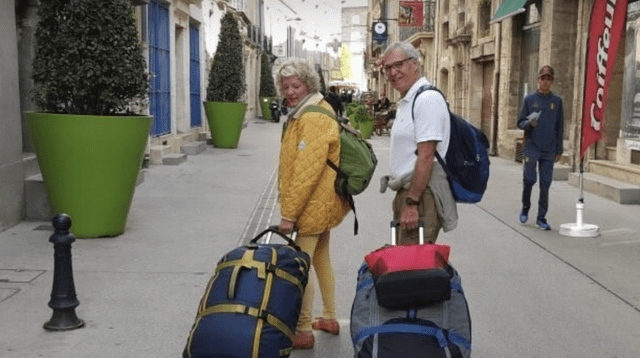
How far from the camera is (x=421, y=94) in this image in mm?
3779

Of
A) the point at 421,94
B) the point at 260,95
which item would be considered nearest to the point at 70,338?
the point at 421,94

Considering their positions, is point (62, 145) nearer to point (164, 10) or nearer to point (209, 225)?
point (209, 225)

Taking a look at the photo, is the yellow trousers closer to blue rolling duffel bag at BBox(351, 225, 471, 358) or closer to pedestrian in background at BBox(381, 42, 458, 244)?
pedestrian in background at BBox(381, 42, 458, 244)


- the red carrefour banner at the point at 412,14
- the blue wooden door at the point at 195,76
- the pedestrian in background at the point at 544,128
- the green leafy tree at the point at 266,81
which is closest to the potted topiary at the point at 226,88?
the blue wooden door at the point at 195,76

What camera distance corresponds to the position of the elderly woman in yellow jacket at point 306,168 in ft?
12.8

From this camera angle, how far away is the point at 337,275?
19.5 ft

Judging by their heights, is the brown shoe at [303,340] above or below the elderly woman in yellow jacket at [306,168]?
below

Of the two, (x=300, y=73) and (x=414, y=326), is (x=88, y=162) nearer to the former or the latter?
(x=300, y=73)

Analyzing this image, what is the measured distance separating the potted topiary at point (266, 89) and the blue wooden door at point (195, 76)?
16.1m

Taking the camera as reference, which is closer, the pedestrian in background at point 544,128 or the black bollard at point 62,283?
the black bollard at point 62,283

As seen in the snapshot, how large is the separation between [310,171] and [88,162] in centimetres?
358

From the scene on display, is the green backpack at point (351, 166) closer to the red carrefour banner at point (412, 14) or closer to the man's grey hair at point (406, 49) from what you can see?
the man's grey hair at point (406, 49)

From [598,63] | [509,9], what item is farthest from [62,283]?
[509,9]

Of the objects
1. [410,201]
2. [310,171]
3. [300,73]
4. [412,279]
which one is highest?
[300,73]
